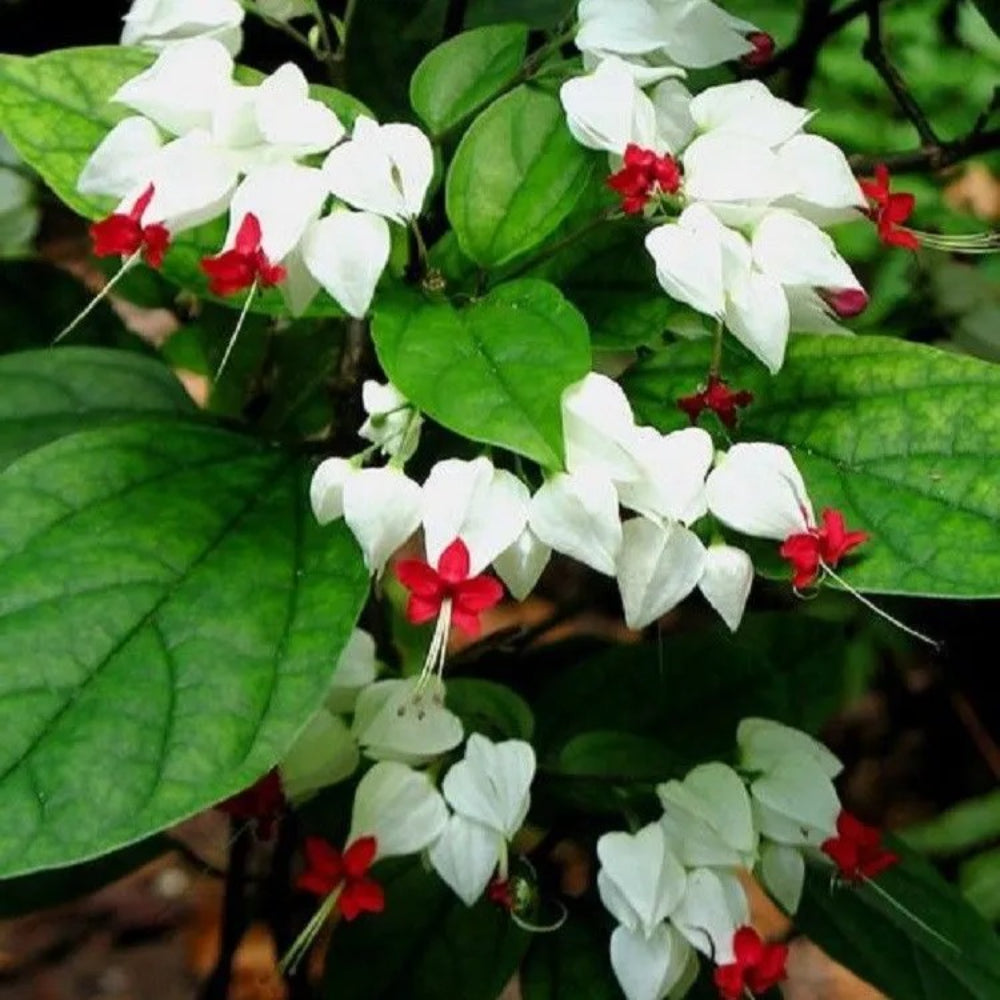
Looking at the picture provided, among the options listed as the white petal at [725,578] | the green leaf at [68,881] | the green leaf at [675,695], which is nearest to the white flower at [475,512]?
the white petal at [725,578]

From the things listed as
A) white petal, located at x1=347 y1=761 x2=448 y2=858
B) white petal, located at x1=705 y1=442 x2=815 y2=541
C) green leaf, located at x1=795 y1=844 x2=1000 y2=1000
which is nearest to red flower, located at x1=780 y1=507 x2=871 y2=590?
white petal, located at x1=705 y1=442 x2=815 y2=541

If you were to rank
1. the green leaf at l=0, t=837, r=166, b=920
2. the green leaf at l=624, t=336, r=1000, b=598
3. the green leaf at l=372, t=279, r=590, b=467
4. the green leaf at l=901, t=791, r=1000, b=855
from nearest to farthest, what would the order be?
the green leaf at l=372, t=279, r=590, b=467
the green leaf at l=624, t=336, r=1000, b=598
the green leaf at l=0, t=837, r=166, b=920
the green leaf at l=901, t=791, r=1000, b=855

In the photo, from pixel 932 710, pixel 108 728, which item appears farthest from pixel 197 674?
pixel 932 710

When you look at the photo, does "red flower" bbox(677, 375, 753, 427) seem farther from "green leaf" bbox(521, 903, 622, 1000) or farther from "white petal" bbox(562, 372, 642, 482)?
"green leaf" bbox(521, 903, 622, 1000)

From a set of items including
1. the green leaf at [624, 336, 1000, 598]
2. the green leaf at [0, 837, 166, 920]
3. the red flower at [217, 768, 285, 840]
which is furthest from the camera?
the green leaf at [0, 837, 166, 920]

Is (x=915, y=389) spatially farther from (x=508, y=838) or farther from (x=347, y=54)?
(x=347, y=54)

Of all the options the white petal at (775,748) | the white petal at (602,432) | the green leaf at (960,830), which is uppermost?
the white petal at (602,432)

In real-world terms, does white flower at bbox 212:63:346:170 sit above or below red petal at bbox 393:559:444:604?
above

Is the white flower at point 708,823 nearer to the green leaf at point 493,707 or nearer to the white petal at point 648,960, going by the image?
the white petal at point 648,960
